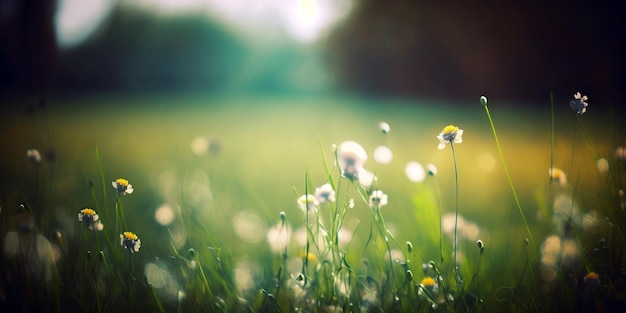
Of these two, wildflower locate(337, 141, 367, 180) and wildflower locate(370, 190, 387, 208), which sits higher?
wildflower locate(337, 141, 367, 180)

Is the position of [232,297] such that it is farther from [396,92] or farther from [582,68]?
[396,92]

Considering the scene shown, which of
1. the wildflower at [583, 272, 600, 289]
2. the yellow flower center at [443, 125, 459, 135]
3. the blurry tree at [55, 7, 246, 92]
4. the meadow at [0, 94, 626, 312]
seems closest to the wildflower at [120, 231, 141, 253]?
the meadow at [0, 94, 626, 312]

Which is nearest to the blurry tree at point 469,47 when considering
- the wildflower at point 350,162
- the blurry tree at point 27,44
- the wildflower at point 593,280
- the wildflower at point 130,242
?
the wildflower at point 593,280

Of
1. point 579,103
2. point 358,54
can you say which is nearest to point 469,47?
point 358,54

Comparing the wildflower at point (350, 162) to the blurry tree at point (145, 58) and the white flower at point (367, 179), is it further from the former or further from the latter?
the blurry tree at point (145, 58)

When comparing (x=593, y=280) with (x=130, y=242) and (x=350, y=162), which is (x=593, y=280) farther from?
(x=130, y=242)

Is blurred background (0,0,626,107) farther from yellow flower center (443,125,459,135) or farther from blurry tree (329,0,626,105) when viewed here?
yellow flower center (443,125,459,135)
